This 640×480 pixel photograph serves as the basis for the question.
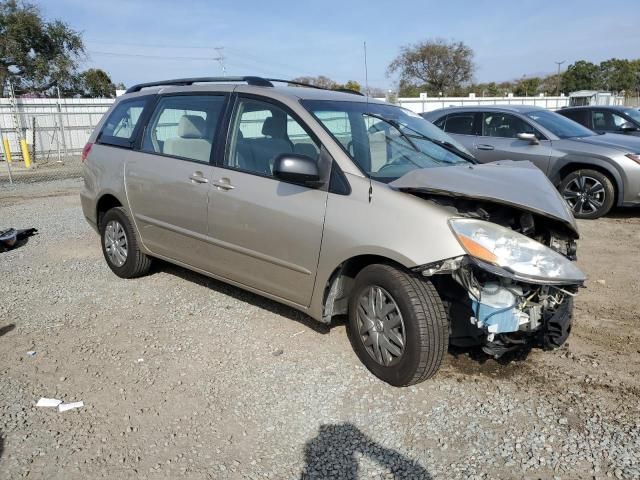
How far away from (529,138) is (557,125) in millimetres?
1157

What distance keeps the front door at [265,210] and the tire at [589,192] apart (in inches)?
228

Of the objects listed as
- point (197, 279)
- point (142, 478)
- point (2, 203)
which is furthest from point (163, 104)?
point (2, 203)

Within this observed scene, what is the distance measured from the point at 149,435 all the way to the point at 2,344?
1.89 metres

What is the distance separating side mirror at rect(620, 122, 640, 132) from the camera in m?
10.6

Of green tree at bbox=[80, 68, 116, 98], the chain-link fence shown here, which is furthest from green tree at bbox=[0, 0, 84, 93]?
the chain-link fence

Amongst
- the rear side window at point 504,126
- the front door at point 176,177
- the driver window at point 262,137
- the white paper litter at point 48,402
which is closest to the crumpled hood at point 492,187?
the driver window at point 262,137

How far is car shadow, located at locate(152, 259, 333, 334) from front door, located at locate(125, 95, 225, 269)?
574 millimetres

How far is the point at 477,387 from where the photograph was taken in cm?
343

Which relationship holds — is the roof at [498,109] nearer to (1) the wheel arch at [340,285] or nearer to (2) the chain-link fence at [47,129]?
(1) the wheel arch at [340,285]

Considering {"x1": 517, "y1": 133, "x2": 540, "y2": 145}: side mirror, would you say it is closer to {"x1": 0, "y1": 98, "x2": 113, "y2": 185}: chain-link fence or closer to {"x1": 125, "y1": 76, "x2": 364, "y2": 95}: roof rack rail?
{"x1": 125, "y1": 76, "x2": 364, "y2": 95}: roof rack rail

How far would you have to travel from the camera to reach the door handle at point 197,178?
432 cm

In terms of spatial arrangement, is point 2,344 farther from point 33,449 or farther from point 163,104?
point 163,104

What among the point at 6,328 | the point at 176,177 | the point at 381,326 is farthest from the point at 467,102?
the point at 6,328

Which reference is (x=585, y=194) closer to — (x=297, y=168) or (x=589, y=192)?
(x=589, y=192)
